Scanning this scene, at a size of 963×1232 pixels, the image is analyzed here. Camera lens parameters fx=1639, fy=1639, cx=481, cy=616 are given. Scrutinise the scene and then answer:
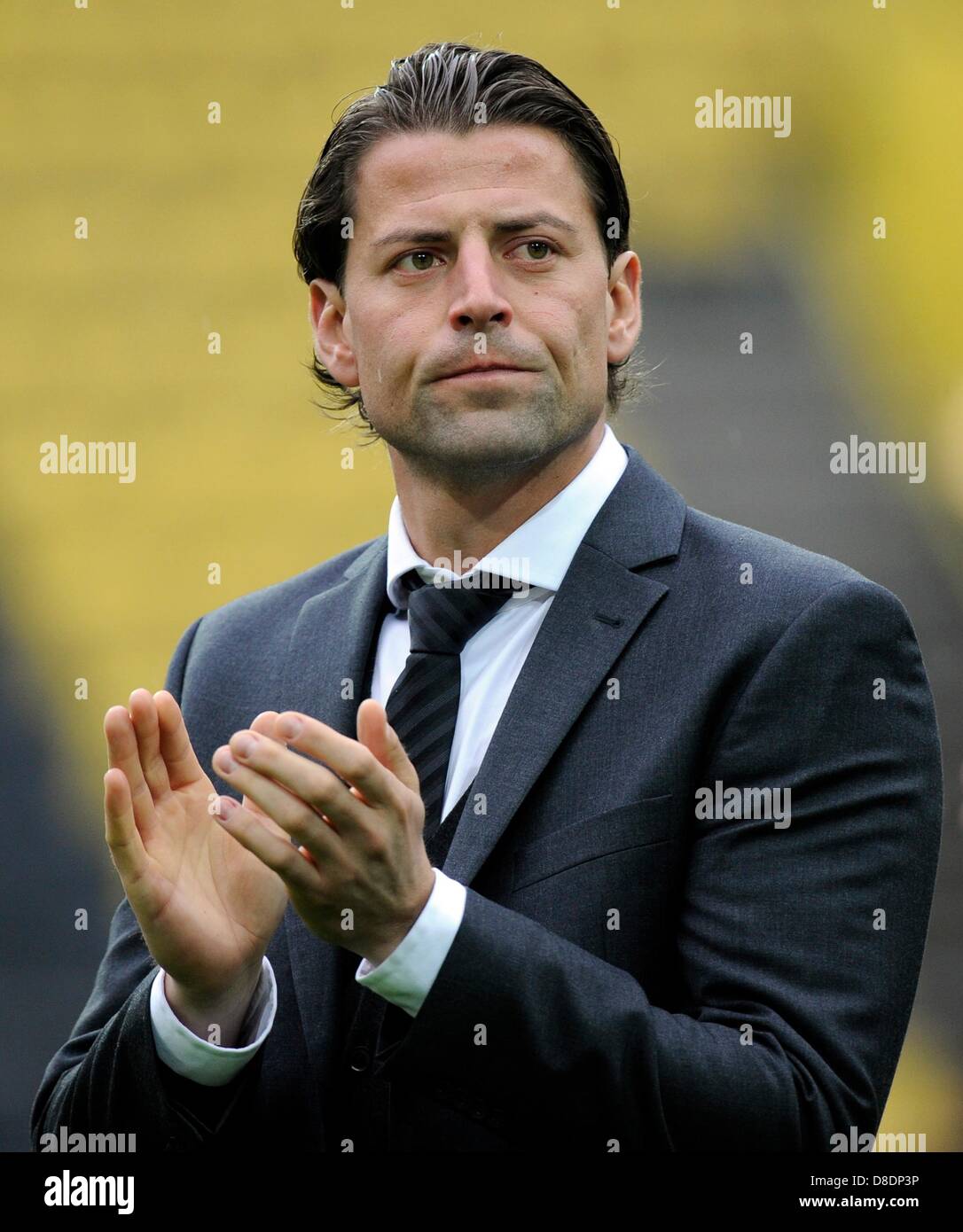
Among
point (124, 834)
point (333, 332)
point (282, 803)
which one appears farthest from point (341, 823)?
point (333, 332)

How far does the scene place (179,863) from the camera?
197cm

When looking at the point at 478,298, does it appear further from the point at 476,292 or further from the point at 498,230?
the point at 498,230

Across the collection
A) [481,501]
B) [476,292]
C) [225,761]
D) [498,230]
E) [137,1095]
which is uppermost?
[498,230]

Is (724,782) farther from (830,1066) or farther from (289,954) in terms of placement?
(289,954)

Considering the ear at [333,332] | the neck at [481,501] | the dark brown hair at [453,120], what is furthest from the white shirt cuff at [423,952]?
the dark brown hair at [453,120]

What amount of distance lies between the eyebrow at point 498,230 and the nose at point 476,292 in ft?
0.12

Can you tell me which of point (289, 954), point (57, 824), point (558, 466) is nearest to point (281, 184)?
point (57, 824)

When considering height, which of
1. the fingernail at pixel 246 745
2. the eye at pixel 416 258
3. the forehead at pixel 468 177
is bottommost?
the fingernail at pixel 246 745

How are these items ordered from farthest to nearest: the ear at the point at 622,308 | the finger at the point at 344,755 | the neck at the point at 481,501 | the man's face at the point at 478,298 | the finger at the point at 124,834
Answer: the ear at the point at 622,308
the neck at the point at 481,501
the man's face at the point at 478,298
the finger at the point at 124,834
the finger at the point at 344,755

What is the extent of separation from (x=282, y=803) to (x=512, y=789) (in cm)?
45

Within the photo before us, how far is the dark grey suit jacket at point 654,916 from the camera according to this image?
1793mm

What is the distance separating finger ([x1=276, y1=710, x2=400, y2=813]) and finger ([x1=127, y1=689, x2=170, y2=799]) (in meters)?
0.35

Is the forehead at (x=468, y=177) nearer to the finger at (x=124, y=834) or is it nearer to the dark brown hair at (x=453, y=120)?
the dark brown hair at (x=453, y=120)

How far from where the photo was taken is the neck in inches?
91.4
